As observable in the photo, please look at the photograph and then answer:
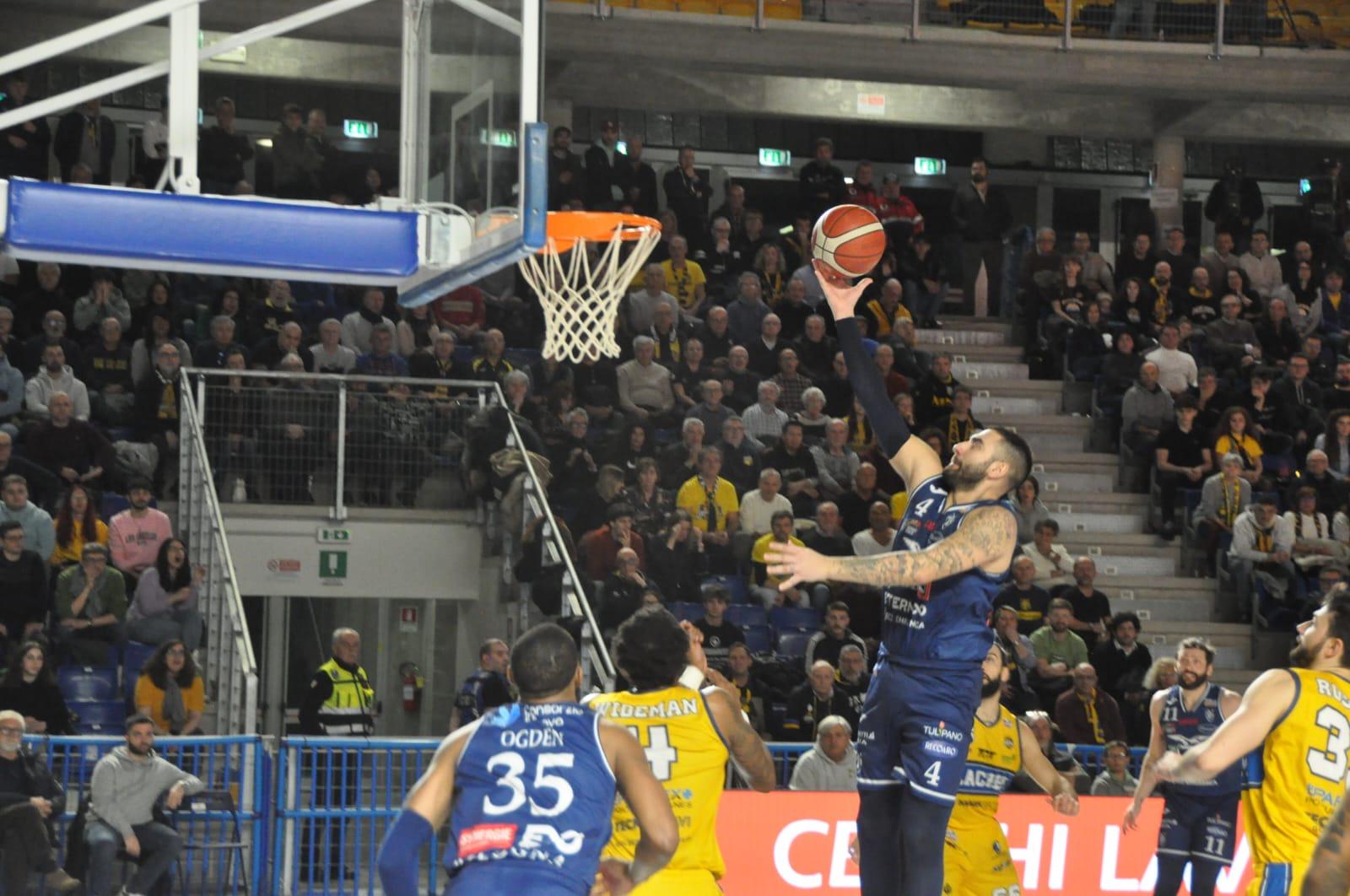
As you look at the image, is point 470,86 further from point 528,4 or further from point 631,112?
point 631,112

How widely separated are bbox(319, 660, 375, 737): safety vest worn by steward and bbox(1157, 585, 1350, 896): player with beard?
8.01 m

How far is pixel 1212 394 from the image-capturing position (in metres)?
20.0

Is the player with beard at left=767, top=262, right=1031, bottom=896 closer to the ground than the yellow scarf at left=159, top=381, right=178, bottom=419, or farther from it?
closer to the ground

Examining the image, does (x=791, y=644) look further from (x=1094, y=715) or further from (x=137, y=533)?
(x=137, y=533)

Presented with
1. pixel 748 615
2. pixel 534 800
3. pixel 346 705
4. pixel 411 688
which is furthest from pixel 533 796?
pixel 411 688

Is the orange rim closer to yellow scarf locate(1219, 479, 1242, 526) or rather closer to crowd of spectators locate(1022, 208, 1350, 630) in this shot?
crowd of spectators locate(1022, 208, 1350, 630)

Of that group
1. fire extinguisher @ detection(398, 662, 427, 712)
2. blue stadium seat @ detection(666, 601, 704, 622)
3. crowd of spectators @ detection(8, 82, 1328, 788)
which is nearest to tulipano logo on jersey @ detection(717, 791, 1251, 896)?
crowd of spectators @ detection(8, 82, 1328, 788)

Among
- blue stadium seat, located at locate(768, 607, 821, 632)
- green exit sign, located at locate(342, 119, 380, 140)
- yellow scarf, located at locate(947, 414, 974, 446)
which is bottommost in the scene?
blue stadium seat, located at locate(768, 607, 821, 632)

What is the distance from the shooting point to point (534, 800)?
536cm

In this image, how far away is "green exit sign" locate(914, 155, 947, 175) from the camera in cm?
2716

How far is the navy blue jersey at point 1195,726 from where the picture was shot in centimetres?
1191

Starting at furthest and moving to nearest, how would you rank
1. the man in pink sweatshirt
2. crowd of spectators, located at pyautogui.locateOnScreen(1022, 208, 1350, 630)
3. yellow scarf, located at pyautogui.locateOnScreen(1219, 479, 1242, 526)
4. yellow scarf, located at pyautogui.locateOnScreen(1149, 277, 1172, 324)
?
yellow scarf, located at pyautogui.locateOnScreen(1149, 277, 1172, 324)
yellow scarf, located at pyautogui.locateOnScreen(1219, 479, 1242, 526)
crowd of spectators, located at pyautogui.locateOnScreen(1022, 208, 1350, 630)
the man in pink sweatshirt

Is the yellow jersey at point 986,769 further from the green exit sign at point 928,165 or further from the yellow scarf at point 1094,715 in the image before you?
the green exit sign at point 928,165

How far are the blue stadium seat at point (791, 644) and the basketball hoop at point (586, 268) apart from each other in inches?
245
